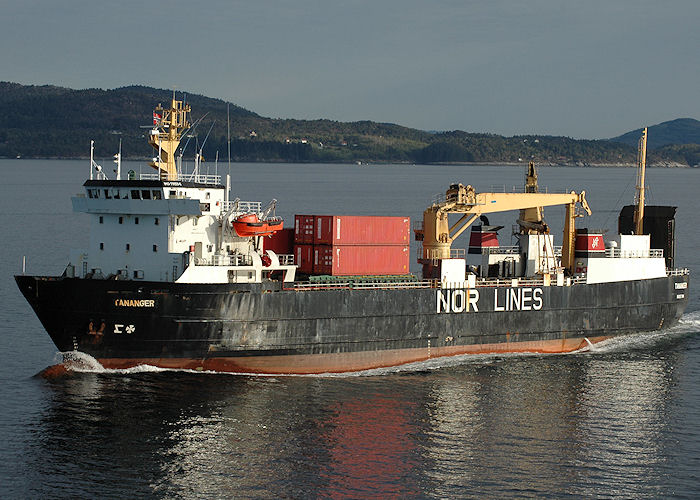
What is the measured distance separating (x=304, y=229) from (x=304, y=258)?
4.39 ft

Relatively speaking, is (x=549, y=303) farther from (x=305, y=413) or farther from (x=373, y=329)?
(x=305, y=413)

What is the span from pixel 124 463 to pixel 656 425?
19480 mm

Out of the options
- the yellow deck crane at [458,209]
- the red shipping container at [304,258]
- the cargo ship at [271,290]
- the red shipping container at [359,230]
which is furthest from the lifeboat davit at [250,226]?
the yellow deck crane at [458,209]

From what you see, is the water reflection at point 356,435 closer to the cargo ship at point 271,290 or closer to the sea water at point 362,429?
the sea water at point 362,429

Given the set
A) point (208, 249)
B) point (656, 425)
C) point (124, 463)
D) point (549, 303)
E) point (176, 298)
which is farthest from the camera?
point (549, 303)

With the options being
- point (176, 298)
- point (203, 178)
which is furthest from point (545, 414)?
point (203, 178)

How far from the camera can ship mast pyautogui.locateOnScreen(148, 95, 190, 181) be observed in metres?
42.2

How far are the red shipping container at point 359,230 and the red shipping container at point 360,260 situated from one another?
Answer: 255 millimetres

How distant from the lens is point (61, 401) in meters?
36.2

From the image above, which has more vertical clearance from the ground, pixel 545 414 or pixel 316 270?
pixel 316 270

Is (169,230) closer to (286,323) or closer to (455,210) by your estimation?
(286,323)

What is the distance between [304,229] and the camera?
44.0m

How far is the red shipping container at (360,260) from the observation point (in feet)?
141

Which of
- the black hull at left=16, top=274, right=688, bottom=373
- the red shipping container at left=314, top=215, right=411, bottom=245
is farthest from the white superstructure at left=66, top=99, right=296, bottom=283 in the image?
the red shipping container at left=314, top=215, right=411, bottom=245
